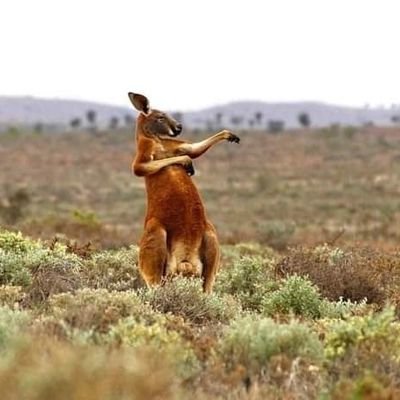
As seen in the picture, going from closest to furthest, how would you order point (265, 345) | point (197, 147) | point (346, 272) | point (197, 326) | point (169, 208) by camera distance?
point (265, 345) → point (197, 326) → point (169, 208) → point (197, 147) → point (346, 272)

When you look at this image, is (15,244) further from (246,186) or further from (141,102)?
(246,186)

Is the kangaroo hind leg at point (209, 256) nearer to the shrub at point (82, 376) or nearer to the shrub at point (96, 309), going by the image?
the shrub at point (96, 309)

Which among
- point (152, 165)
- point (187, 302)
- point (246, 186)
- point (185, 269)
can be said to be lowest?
point (246, 186)

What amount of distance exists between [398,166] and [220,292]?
188 ft

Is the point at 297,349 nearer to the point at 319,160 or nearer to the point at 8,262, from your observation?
the point at 8,262

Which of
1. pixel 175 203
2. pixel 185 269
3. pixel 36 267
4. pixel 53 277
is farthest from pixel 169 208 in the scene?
pixel 36 267

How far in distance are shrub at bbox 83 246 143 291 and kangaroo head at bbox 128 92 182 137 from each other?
1.70 meters

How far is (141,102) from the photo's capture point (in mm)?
10172

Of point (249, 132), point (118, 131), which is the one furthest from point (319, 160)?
point (118, 131)

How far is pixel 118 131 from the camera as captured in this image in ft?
328

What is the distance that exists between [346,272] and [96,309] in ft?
16.1

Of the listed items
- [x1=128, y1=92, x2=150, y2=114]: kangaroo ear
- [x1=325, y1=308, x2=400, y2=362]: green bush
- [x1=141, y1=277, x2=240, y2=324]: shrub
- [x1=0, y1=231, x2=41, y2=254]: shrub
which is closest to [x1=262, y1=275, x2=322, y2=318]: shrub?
[x1=141, y1=277, x2=240, y2=324]: shrub

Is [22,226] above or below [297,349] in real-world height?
below

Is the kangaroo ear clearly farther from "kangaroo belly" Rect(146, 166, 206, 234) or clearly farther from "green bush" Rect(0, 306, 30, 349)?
"green bush" Rect(0, 306, 30, 349)
